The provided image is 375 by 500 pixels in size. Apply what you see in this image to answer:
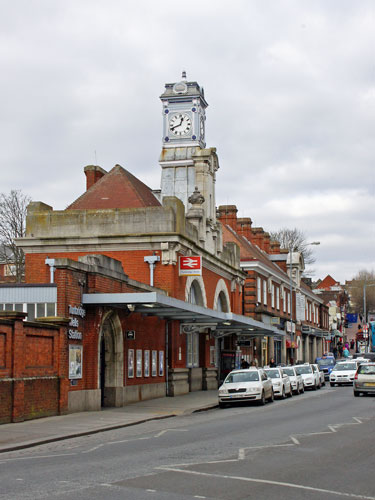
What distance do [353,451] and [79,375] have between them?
490 inches

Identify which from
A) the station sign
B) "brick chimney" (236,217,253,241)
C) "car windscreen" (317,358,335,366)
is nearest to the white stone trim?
the station sign

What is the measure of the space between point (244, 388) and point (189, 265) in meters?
7.80

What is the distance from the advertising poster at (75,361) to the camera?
2367 centimetres

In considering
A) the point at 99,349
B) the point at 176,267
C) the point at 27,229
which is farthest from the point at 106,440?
the point at 27,229

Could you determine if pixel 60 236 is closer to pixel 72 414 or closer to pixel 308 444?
pixel 72 414

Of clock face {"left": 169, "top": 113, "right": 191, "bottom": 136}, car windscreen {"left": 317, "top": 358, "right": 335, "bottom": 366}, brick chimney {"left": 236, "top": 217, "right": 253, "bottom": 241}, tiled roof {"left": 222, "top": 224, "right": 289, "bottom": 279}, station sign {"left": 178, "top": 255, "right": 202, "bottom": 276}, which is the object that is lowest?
car windscreen {"left": 317, "top": 358, "right": 335, "bottom": 366}

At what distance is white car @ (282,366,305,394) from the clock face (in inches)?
579

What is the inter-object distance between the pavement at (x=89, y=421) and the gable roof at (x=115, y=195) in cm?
1124

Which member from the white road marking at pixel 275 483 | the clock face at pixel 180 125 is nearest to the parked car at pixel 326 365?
the clock face at pixel 180 125

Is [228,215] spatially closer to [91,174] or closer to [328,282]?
[91,174]

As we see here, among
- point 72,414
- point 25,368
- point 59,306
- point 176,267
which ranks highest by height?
point 176,267

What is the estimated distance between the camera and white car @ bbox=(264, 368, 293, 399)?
1281 inches

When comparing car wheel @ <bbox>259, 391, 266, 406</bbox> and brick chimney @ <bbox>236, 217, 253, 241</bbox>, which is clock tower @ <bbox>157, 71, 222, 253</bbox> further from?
brick chimney @ <bbox>236, 217, 253, 241</bbox>

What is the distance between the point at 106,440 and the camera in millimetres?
16781
